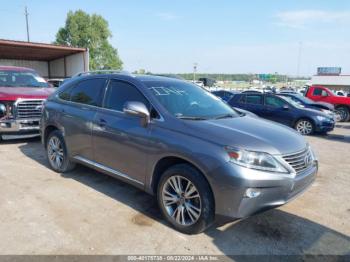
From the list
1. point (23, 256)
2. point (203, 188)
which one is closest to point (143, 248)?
point (203, 188)

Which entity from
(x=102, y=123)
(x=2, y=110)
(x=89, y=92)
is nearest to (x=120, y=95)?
(x=102, y=123)

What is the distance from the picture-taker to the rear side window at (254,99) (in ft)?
38.3

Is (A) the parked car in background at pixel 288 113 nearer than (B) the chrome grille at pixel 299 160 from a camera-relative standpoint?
No

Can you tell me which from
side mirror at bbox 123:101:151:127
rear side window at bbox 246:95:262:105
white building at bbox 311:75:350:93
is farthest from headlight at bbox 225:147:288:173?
white building at bbox 311:75:350:93

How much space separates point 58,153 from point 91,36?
53937 millimetres

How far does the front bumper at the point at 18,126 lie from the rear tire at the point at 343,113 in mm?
14378

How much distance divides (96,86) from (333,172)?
481 centimetres

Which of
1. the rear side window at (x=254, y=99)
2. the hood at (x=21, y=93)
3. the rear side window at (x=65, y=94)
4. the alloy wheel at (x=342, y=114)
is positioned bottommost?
the alloy wheel at (x=342, y=114)

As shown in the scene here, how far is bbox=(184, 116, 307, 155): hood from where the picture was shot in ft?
10.5

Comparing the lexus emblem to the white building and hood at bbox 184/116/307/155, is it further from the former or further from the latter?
the white building

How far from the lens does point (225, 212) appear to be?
309 centimetres

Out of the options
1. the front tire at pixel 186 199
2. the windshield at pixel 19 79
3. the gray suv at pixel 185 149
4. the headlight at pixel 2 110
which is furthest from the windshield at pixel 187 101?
the windshield at pixel 19 79

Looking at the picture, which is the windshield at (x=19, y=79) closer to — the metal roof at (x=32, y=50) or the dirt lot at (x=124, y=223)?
the dirt lot at (x=124, y=223)

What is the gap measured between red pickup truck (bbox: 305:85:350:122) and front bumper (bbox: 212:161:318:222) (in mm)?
14564
